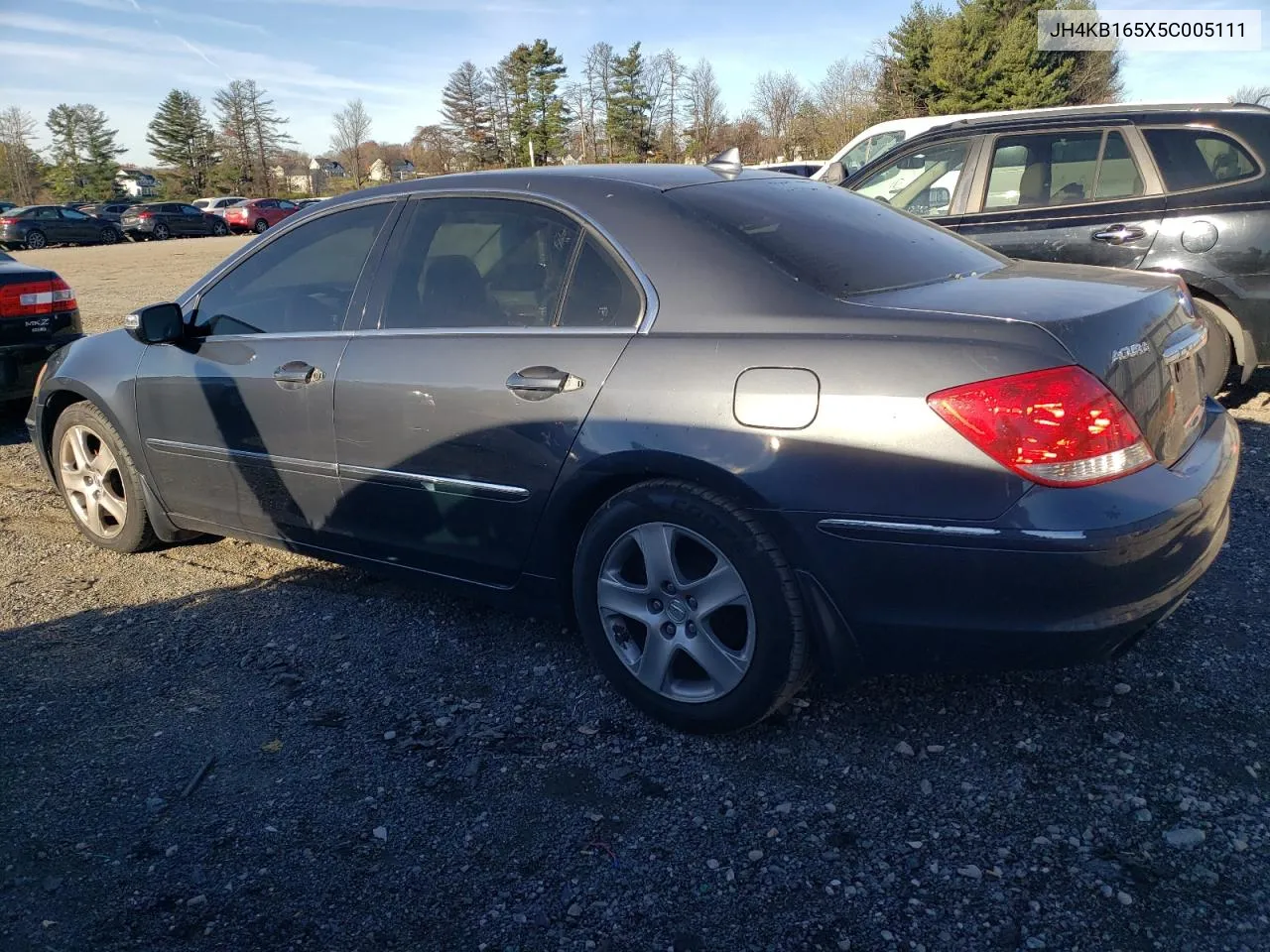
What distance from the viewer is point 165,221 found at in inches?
1646

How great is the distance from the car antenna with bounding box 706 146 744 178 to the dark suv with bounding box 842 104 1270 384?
2.79 meters

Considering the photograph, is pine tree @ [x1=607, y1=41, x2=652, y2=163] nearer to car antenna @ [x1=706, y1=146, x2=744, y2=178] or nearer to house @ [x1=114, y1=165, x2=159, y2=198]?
house @ [x1=114, y1=165, x2=159, y2=198]

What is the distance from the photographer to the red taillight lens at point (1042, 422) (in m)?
2.36

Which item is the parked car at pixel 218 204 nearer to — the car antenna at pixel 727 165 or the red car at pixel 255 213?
the red car at pixel 255 213

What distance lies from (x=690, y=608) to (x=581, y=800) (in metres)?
0.60

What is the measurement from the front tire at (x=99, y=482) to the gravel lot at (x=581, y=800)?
2.77 ft

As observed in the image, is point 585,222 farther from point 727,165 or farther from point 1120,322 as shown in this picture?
point 1120,322

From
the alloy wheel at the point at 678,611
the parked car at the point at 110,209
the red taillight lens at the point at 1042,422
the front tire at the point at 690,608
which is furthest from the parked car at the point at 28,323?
the parked car at the point at 110,209

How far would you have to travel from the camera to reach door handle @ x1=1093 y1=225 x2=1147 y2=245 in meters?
5.80

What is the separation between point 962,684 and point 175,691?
2600 millimetres

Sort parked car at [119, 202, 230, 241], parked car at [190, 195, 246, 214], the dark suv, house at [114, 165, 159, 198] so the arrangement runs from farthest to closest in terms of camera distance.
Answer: house at [114, 165, 159, 198] → parked car at [190, 195, 246, 214] → parked car at [119, 202, 230, 241] → the dark suv

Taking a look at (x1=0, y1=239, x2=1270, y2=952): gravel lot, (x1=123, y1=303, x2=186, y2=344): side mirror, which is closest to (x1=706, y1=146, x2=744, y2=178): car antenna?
(x1=0, y1=239, x2=1270, y2=952): gravel lot

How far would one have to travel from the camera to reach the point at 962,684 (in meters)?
3.16

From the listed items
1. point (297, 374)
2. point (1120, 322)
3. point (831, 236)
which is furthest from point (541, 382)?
point (1120, 322)
